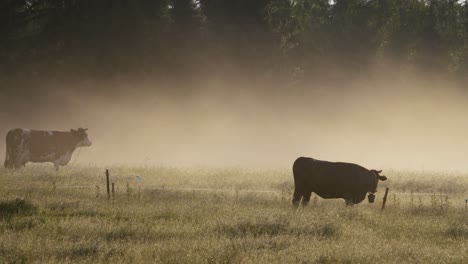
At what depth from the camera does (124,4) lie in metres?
48.0

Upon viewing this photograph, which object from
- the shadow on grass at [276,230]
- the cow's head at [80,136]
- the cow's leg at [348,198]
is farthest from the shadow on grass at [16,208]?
the cow's head at [80,136]

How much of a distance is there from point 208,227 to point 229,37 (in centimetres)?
4062

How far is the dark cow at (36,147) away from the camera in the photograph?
29828 millimetres

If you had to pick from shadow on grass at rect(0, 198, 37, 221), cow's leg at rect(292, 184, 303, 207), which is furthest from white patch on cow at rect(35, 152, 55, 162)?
cow's leg at rect(292, 184, 303, 207)

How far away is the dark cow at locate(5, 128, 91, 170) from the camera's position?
2983 centimetres

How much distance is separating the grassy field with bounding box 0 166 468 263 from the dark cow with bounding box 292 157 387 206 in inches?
16.2

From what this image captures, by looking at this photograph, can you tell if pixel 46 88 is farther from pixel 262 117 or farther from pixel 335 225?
pixel 335 225

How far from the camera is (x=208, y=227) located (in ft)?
45.2

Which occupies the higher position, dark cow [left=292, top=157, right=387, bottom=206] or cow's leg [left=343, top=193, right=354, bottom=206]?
dark cow [left=292, top=157, right=387, bottom=206]

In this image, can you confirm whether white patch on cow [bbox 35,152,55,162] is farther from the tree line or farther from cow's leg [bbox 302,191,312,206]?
the tree line

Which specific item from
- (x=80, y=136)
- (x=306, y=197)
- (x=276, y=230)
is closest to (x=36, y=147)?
(x=80, y=136)

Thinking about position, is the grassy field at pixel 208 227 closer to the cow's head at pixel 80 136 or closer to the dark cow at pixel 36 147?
the dark cow at pixel 36 147

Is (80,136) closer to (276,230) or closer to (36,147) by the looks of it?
(36,147)

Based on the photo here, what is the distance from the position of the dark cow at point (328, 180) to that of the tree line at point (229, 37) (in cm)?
3031
